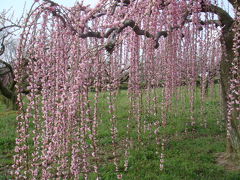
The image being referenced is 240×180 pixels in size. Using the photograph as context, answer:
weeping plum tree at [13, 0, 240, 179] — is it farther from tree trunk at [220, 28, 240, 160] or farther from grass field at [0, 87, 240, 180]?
grass field at [0, 87, 240, 180]

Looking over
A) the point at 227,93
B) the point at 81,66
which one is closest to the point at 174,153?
the point at 227,93

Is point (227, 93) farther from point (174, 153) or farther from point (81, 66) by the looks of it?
point (81, 66)

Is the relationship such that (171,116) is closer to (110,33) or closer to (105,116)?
(105,116)

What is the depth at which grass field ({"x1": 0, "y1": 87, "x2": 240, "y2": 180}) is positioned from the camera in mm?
4703

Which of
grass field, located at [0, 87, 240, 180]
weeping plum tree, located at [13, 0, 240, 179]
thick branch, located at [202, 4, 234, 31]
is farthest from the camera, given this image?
thick branch, located at [202, 4, 234, 31]

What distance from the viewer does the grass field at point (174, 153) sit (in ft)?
15.4

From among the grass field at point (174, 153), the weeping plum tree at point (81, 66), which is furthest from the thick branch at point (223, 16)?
the grass field at point (174, 153)

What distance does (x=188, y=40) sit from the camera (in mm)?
6207

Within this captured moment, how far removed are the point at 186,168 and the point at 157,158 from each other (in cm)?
82

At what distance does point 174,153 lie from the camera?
5.96 m

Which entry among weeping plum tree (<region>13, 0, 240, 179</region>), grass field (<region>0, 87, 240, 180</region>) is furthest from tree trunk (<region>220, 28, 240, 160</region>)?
grass field (<region>0, 87, 240, 180</region>)

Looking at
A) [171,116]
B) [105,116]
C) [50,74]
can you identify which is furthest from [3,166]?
[171,116]

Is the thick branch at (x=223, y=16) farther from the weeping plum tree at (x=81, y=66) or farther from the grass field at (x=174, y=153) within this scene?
the grass field at (x=174, y=153)

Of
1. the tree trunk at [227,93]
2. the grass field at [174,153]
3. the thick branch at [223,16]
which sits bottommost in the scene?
the grass field at [174,153]
